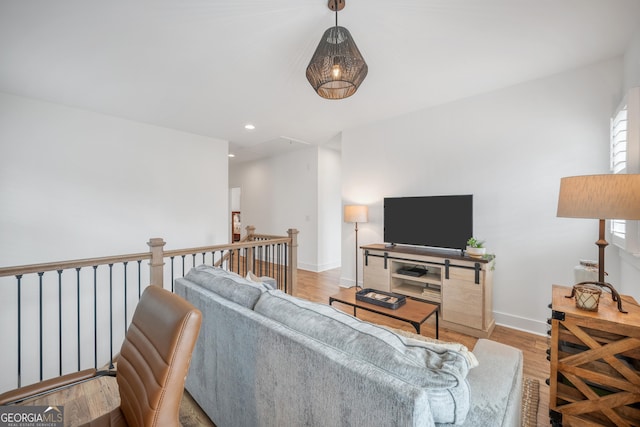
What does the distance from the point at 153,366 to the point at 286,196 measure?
531 centimetres

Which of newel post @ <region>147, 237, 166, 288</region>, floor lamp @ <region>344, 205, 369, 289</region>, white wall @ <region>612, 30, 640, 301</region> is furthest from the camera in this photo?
floor lamp @ <region>344, 205, 369, 289</region>

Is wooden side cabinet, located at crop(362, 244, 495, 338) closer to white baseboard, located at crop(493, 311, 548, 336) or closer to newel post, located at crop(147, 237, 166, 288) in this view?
white baseboard, located at crop(493, 311, 548, 336)

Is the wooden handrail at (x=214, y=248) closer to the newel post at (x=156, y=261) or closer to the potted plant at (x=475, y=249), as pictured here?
the newel post at (x=156, y=261)

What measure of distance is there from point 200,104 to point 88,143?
168cm

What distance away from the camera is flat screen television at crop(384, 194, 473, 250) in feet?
9.82

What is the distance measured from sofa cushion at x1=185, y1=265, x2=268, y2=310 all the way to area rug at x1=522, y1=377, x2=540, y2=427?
6.14ft

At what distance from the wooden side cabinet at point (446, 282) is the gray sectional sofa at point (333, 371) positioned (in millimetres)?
1657

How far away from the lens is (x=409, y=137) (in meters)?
3.65

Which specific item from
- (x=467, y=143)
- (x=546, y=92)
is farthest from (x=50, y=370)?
(x=546, y=92)

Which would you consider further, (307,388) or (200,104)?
(200,104)

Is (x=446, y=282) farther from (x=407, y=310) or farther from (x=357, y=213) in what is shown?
(x=357, y=213)

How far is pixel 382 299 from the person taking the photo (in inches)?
93.4

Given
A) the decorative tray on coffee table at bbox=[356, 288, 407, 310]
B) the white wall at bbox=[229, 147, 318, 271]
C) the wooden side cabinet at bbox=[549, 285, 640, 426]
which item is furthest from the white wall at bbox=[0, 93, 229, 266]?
A: the wooden side cabinet at bbox=[549, 285, 640, 426]

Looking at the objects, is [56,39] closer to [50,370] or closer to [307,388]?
[307,388]
